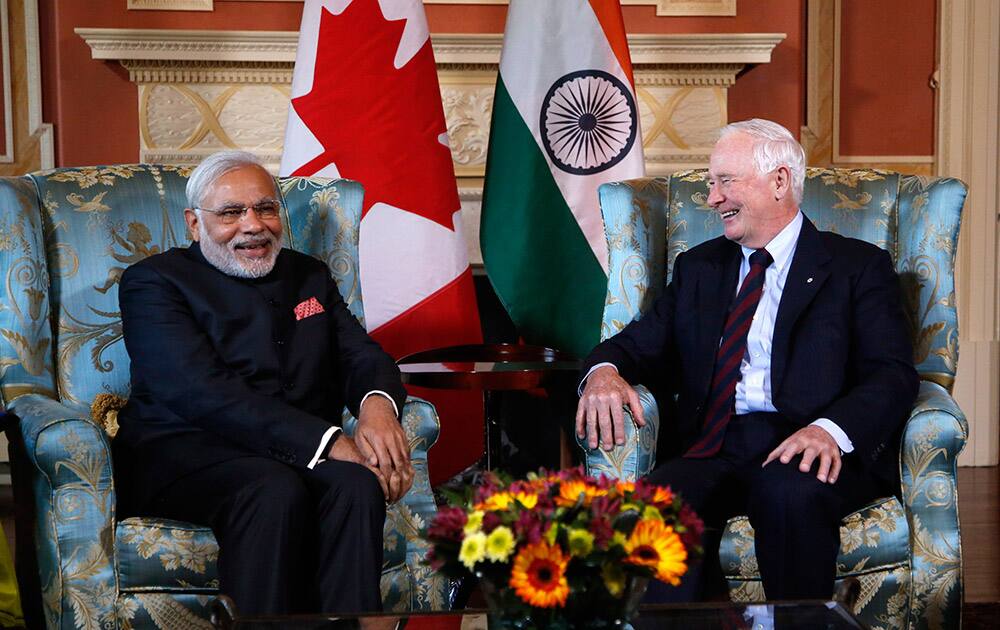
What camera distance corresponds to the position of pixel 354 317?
256cm

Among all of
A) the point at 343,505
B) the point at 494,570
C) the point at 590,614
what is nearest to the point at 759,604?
the point at 590,614

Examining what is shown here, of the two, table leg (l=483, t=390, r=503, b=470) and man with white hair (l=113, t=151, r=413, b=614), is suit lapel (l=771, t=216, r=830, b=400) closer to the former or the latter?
man with white hair (l=113, t=151, r=413, b=614)

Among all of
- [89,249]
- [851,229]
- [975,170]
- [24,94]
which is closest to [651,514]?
[851,229]

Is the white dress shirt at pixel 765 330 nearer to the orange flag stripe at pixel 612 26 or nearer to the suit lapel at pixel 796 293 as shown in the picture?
the suit lapel at pixel 796 293

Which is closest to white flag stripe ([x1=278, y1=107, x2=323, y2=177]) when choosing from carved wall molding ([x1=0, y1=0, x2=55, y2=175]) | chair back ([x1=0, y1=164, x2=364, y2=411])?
chair back ([x1=0, y1=164, x2=364, y2=411])

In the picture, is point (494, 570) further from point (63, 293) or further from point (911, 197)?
point (911, 197)

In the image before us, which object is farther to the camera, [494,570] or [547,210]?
[547,210]

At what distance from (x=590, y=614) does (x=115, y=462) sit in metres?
1.33

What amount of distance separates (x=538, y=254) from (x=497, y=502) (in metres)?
2.22

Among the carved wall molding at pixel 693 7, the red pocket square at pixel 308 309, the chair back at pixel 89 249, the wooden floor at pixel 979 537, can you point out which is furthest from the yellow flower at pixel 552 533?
the carved wall molding at pixel 693 7

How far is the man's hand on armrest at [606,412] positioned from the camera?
7.37 feet

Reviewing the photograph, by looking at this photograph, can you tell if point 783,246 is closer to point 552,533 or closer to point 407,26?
point 552,533

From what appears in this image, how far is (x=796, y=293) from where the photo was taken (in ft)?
7.72

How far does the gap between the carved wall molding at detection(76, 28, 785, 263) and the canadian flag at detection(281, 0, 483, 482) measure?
60 cm
